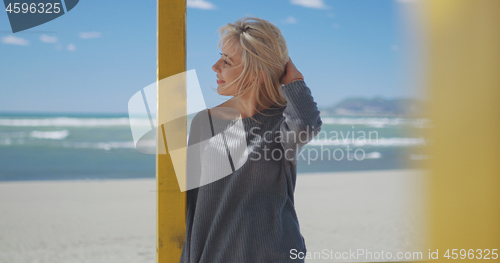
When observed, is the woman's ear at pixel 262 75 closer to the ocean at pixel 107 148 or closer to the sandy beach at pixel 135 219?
the sandy beach at pixel 135 219

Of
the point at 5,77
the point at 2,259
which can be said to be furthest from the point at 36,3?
the point at 5,77

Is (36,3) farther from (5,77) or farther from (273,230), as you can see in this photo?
(5,77)

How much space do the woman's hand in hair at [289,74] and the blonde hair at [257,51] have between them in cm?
1

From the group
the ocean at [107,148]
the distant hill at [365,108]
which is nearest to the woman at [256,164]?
the ocean at [107,148]

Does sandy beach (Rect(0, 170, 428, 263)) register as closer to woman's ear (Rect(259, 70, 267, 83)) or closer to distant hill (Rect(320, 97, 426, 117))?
woman's ear (Rect(259, 70, 267, 83))

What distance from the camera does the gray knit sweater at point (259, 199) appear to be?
925mm

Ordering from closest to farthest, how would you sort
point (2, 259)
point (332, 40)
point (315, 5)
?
1. point (2, 259)
2. point (332, 40)
3. point (315, 5)

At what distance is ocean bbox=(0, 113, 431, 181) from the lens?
720cm

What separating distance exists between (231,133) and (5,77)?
11.6 m

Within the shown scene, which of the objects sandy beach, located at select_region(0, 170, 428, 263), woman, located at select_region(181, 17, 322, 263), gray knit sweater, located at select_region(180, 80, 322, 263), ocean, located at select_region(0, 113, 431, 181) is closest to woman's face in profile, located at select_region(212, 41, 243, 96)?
woman, located at select_region(181, 17, 322, 263)

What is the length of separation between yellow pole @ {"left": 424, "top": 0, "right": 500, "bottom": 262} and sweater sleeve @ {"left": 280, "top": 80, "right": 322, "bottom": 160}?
1.12m

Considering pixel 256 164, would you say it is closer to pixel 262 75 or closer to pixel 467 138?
pixel 262 75

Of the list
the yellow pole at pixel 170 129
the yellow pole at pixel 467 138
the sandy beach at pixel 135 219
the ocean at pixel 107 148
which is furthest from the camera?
the ocean at pixel 107 148

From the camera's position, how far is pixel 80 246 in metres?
3.00
